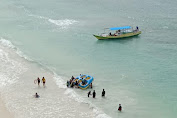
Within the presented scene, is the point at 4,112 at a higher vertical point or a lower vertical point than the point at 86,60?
lower

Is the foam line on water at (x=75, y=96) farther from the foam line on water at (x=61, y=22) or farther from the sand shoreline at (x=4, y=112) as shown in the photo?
the foam line on water at (x=61, y=22)

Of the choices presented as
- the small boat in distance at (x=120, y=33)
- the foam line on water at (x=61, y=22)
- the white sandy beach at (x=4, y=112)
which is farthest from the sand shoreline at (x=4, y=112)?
the foam line on water at (x=61, y=22)

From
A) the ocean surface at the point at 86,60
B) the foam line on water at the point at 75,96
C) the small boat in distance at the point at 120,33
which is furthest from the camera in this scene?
the small boat in distance at the point at 120,33

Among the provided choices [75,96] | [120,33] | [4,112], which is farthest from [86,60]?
[4,112]

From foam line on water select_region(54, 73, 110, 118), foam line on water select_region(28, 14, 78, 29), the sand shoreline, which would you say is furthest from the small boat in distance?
the sand shoreline

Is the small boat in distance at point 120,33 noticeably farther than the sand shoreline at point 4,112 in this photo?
Yes

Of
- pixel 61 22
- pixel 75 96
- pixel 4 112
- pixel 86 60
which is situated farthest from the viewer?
pixel 61 22

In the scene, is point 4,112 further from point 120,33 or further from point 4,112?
point 120,33

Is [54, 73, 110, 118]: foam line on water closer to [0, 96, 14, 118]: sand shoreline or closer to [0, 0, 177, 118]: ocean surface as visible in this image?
[0, 0, 177, 118]: ocean surface

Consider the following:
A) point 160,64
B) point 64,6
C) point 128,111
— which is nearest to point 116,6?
point 64,6
